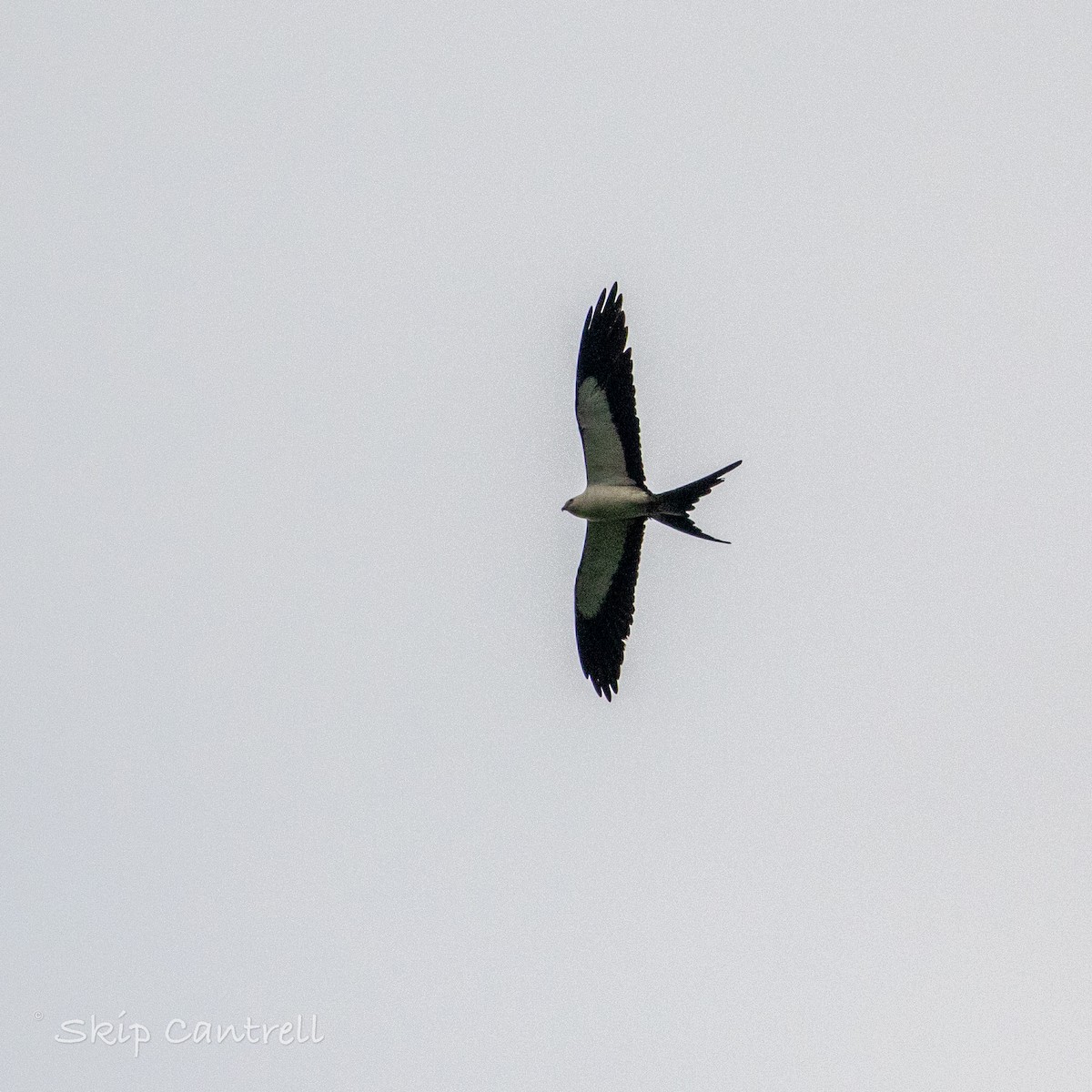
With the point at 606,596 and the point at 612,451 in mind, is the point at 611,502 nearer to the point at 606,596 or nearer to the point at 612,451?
the point at 612,451

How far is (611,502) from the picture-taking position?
54.2 feet

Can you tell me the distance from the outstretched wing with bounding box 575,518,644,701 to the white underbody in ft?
1.22

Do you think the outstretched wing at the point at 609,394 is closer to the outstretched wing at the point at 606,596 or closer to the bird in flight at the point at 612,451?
the bird in flight at the point at 612,451

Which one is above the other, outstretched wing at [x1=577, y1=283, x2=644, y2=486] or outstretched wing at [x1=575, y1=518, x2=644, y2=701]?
outstretched wing at [x1=577, y1=283, x2=644, y2=486]

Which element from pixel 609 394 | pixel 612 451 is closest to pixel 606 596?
pixel 612 451

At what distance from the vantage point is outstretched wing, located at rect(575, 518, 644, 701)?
56.6 feet

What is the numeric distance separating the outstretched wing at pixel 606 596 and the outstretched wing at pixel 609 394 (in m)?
0.75

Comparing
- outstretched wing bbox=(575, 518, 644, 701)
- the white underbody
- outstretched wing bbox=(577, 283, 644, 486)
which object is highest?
outstretched wing bbox=(577, 283, 644, 486)

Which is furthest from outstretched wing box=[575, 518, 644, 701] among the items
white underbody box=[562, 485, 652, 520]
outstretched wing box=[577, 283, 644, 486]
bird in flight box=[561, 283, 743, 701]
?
outstretched wing box=[577, 283, 644, 486]

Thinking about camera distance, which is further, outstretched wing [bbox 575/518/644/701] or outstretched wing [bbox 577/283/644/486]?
outstretched wing [bbox 575/518/644/701]

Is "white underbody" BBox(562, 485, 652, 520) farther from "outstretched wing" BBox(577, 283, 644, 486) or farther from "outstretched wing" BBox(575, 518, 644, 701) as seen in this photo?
"outstretched wing" BBox(575, 518, 644, 701)

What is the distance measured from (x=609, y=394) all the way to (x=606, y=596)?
2.39 m

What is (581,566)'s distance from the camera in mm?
17547

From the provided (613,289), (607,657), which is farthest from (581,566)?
Result: (613,289)
